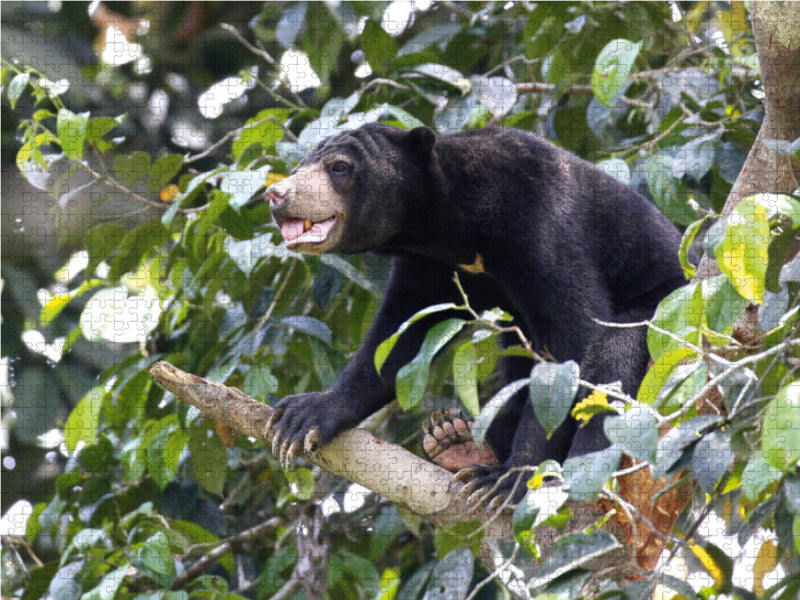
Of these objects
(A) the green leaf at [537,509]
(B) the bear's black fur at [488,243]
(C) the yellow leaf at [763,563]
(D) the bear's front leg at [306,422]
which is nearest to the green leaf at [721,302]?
(A) the green leaf at [537,509]

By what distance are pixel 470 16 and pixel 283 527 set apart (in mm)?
2862

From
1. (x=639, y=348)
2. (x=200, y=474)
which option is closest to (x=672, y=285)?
(x=639, y=348)

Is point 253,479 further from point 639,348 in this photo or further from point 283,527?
point 639,348

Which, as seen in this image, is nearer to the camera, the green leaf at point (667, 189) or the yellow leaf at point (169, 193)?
the green leaf at point (667, 189)

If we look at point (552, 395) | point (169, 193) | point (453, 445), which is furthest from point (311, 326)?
point (552, 395)

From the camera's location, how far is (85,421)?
4.22 meters

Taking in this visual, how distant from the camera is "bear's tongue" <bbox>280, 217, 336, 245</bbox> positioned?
13.6 ft

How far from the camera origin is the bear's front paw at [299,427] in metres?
3.91

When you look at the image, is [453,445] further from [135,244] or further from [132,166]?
[132,166]

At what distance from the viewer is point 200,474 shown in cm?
440

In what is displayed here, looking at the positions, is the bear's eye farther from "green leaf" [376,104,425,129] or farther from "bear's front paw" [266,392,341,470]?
"bear's front paw" [266,392,341,470]

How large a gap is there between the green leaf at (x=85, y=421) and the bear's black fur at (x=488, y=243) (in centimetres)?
78

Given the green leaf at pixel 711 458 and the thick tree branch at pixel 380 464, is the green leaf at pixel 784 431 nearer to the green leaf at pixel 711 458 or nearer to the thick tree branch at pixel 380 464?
the green leaf at pixel 711 458

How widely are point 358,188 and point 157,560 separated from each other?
5.65ft
